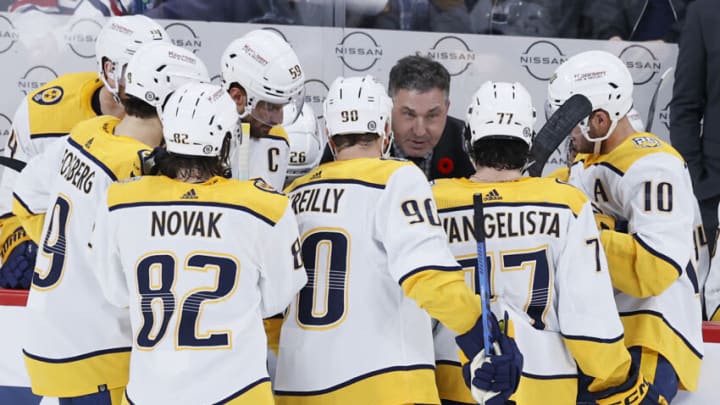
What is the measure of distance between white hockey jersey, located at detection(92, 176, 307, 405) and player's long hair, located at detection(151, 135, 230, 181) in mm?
36

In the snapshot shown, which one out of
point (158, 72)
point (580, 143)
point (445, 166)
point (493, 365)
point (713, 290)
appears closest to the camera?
point (493, 365)

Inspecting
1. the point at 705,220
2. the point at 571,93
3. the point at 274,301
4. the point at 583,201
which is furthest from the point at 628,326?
the point at 705,220

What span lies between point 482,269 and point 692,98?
2259 mm

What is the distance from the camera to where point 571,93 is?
2.64 metres

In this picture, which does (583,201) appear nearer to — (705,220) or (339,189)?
(339,189)

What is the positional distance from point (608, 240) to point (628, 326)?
29 centimetres

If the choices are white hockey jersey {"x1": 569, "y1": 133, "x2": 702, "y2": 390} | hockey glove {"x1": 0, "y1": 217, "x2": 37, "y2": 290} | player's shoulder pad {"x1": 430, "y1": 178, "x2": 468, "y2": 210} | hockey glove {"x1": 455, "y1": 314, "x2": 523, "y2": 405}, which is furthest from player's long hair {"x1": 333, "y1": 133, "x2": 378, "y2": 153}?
hockey glove {"x1": 0, "y1": 217, "x2": 37, "y2": 290}

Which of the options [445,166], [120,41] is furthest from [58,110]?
[445,166]

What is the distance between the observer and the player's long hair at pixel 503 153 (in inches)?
96.0

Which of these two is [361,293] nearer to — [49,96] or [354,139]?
[354,139]

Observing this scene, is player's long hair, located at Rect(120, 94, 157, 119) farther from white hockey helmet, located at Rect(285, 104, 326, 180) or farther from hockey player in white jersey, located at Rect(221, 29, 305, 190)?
white hockey helmet, located at Rect(285, 104, 326, 180)

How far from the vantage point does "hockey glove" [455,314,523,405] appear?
2.20 metres

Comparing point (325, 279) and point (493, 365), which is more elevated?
point (325, 279)

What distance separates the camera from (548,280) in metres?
2.38
